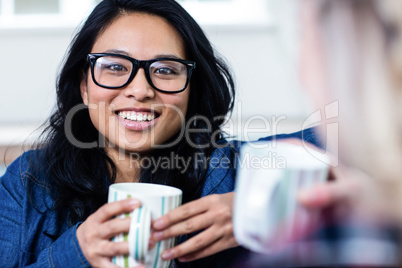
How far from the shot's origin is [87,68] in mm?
1035

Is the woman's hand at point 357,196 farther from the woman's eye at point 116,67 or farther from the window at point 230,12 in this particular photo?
the window at point 230,12

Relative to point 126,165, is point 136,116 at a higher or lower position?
higher

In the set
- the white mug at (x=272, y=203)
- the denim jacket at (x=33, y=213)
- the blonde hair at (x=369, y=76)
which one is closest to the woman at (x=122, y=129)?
the denim jacket at (x=33, y=213)

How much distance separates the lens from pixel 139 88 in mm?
934

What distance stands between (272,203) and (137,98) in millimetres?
629

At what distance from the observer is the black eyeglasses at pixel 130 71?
36.8 inches

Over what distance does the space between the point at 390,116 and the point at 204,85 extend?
88 centimetres

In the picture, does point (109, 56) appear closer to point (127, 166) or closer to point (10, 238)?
point (127, 166)

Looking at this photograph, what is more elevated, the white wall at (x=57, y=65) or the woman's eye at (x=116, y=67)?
the white wall at (x=57, y=65)

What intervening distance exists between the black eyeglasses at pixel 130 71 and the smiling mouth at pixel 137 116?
0.19 ft

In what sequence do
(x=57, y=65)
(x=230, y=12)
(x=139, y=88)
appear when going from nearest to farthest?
(x=139, y=88) < (x=57, y=65) < (x=230, y=12)

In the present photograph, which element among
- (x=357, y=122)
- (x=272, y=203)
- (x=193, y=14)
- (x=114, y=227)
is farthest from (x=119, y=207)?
(x=193, y=14)

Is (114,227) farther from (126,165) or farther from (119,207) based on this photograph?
(126,165)

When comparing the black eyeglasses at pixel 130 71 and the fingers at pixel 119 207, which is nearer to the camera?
the fingers at pixel 119 207
